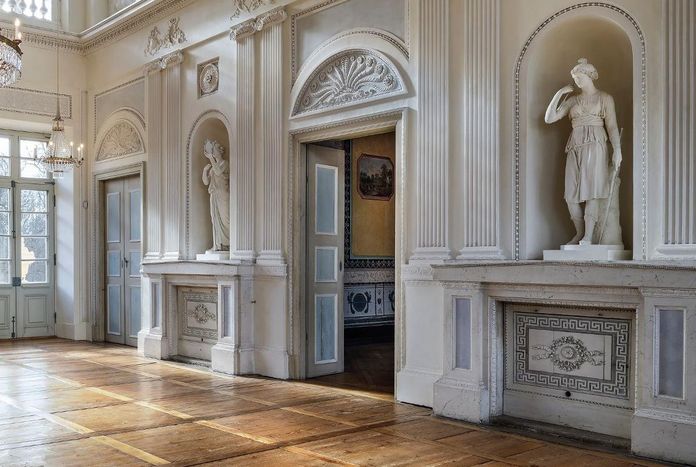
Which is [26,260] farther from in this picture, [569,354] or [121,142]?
[569,354]

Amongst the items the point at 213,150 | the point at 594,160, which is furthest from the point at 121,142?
the point at 594,160

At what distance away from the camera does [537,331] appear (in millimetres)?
5539

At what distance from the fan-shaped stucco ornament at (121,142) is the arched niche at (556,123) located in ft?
20.1

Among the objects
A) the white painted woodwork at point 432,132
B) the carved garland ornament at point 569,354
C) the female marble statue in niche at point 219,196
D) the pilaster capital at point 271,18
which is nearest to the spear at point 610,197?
the carved garland ornament at point 569,354

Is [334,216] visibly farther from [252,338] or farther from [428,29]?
[428,29]

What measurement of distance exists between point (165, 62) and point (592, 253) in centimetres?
640

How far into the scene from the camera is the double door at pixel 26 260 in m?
11.5

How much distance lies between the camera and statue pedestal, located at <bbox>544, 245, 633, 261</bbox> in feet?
17.1

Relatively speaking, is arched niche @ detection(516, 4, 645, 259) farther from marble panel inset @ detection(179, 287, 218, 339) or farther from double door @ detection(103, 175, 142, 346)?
double door @ detection(103, 175, 142, 346)

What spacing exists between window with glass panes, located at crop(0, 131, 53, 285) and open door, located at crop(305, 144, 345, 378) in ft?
18.8

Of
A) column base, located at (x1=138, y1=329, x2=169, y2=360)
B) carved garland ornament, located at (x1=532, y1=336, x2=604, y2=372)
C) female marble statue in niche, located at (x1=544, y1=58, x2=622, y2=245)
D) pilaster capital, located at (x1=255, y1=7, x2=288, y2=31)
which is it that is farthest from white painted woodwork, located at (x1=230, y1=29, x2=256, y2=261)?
female marble statue in niche, located at (x1=544, y1=58, x2=622, y2=245)

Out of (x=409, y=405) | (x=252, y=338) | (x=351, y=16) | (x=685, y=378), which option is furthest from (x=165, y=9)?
(x=685, y=378)

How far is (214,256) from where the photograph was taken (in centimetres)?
872

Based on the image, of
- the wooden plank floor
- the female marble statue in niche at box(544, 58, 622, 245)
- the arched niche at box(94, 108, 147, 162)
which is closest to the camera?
the wooden plank floor
